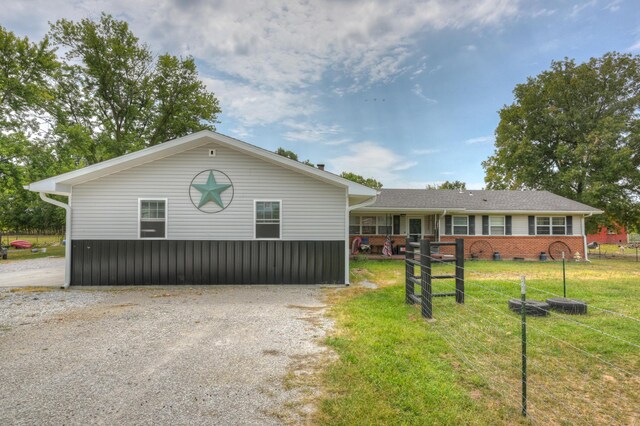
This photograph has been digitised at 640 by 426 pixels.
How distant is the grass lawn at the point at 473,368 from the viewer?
271 centimetres

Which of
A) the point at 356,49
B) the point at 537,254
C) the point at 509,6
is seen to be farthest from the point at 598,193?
the point at 356,49

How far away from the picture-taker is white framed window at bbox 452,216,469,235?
17.2m

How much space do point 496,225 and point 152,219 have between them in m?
16.9

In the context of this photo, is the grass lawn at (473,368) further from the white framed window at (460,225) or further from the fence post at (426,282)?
the white framed window at (460,225)

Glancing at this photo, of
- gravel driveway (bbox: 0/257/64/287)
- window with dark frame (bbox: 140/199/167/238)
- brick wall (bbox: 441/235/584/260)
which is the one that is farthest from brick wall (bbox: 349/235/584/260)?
gravel driveway (bbox: 0/257/64/287)

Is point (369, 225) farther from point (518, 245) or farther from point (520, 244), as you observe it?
point (520, 244)

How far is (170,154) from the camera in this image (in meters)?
8.90

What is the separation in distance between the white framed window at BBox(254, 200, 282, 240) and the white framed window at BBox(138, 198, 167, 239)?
262 centimetres

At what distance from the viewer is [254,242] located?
→ 29.5ft

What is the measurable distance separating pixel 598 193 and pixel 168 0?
88.5 ft

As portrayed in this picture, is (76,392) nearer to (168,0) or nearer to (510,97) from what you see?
(168,0)

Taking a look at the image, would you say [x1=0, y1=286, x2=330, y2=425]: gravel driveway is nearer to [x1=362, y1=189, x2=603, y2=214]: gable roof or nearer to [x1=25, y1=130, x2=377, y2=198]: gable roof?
[x1=25, y1=130, x2=377, y2=198]: gable roof

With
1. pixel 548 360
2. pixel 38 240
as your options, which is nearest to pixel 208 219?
pixel 548 360

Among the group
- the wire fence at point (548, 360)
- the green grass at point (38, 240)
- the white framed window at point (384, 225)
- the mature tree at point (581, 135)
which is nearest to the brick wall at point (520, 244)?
the white framed window at point (384, 225)
